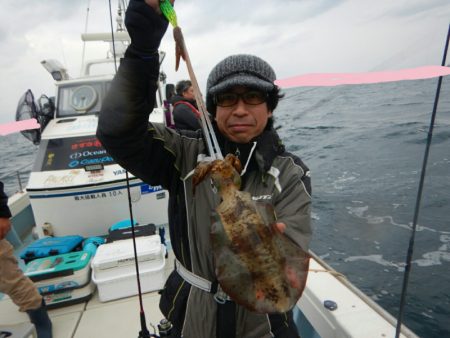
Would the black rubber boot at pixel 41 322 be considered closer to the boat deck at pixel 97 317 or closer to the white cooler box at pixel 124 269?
the boat deck at pixel 97 317

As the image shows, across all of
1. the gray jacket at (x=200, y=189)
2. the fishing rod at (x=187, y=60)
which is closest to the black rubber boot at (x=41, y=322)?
the gray jacket at (x=200, y=189)

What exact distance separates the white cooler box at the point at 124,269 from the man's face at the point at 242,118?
275cm

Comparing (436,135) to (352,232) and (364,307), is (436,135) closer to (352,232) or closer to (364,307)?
(352,232)

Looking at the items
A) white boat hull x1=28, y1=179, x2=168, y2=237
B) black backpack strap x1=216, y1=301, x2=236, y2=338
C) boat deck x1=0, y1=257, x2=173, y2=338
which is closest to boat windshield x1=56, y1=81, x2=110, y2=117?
white boat hull x1=28, y1=179, x2=168, y2=237

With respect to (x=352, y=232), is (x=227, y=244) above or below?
above

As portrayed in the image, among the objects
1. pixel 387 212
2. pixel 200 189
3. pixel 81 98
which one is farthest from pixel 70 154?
pixel 387 212

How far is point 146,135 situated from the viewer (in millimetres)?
1463

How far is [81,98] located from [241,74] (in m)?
6.20

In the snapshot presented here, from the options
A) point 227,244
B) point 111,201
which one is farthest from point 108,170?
point 227,244

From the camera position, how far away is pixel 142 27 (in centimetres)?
129

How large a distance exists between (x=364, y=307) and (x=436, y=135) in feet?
34.3

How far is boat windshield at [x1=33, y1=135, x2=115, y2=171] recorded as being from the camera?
5453 mm

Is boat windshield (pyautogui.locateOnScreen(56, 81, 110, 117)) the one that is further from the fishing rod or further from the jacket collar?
the fishing rod

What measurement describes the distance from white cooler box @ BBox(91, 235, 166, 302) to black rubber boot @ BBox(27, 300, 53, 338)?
23.7 inches
